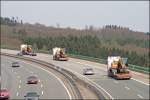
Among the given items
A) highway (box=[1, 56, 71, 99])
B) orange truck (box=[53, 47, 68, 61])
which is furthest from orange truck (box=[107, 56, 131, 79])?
orange truck (box=[53, 47, 68, 61])

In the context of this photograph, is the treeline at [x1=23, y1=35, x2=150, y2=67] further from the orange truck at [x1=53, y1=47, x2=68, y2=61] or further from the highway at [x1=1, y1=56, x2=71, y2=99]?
the highway at [x1=1, y1=56, x2=71, y2=99]

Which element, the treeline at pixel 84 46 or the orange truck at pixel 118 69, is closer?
the orange truck at pixel 118 69

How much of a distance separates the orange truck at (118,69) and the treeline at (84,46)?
1997 inches

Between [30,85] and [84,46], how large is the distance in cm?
7533

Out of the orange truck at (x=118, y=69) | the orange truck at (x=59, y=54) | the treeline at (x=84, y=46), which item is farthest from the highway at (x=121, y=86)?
the treeline at (x=84, y=46)

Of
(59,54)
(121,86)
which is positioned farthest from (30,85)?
(59,54)

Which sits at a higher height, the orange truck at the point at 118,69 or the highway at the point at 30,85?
the orange truck at the point at 118,69

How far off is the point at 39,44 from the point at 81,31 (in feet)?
82.9

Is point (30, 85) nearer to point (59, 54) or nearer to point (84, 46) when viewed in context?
point (59, 54)

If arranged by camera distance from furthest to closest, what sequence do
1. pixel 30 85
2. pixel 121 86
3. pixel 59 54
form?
pixel 59 54
pixel 30 85
pixel 121 86

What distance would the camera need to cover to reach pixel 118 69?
72.0 m

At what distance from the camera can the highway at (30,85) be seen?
58434 mm

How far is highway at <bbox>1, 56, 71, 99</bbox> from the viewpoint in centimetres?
5843

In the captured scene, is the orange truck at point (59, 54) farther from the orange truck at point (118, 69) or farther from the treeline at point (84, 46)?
the orange truck at point (118, 69)
